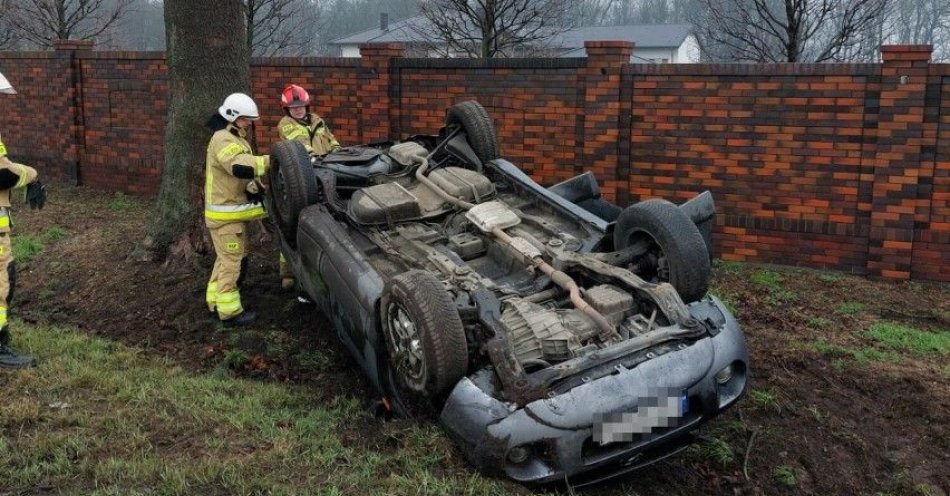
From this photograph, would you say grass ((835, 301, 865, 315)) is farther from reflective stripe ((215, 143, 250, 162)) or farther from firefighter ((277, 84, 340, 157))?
reflective stripe ((215, 143, 250, 162))

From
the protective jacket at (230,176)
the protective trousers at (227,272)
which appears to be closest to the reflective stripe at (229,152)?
the protective jacket at (230,176)

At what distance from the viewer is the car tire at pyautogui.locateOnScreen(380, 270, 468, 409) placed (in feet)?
13.1

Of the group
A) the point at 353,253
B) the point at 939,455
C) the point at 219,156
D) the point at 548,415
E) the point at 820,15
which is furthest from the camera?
the point at 820,15

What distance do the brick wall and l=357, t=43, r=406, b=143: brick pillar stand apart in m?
0.02

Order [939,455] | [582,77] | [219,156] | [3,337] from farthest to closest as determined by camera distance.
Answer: [582,77]
[219,156]
[3,337]
[939,455]

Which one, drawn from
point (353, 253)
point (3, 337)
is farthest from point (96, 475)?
point (3, 337)

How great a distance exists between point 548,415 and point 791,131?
556 centimetres

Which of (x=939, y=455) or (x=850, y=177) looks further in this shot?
(x=850, y=177)

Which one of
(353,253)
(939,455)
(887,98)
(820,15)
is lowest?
(939,455)

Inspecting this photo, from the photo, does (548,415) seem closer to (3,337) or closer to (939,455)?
(939,455)

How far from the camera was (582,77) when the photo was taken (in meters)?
9.14

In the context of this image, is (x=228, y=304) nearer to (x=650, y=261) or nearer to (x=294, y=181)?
(x=294, y=181)

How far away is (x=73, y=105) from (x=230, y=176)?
759 cm

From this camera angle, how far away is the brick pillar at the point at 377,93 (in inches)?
405
